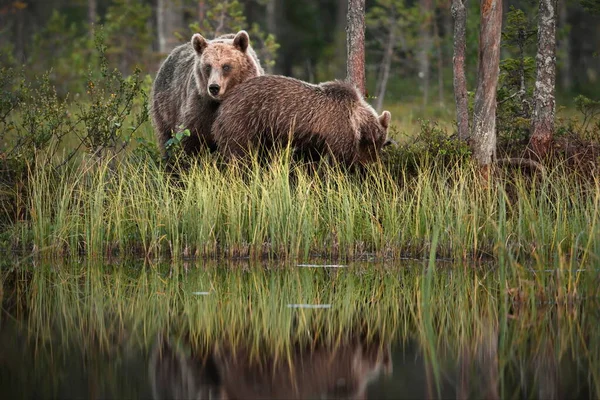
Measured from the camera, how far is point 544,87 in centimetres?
1202

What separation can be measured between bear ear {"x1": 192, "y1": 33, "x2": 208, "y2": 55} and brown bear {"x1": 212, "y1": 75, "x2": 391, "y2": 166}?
80 cm

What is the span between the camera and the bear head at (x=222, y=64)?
38.3 ft

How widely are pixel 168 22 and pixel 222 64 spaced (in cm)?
1379

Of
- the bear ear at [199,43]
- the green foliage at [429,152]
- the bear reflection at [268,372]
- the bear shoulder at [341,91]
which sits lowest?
the bear reflection at [268,372]

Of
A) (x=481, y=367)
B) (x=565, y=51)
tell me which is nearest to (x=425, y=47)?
(x=565, y=51)

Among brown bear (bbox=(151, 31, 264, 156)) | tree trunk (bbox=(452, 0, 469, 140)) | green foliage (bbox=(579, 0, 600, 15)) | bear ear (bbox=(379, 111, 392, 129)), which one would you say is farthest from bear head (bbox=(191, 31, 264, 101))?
green foliage (bbox=(579, 0, 600, 15))

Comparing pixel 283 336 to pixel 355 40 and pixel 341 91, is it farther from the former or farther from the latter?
pixel 355 40

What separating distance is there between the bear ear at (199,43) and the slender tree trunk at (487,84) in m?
3.21

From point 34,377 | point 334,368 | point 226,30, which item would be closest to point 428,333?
point 334,368

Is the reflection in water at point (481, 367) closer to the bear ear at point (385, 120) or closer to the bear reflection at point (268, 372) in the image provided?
the bear reflection at point (268, 372)

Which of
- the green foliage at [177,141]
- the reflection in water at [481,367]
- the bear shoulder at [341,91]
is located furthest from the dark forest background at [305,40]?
the reflection in water at [481,367]

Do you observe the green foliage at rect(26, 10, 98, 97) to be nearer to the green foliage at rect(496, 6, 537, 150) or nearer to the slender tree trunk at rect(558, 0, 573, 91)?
the green foliage at rect(496, 6, 537, 150)

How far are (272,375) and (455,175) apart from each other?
5.33 meters

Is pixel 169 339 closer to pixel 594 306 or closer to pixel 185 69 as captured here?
pixel 594 306
